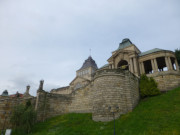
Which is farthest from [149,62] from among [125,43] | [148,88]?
[148,88]

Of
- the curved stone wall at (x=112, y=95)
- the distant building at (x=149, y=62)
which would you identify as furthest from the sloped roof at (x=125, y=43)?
the curved stone wall at (x=112, y=95)

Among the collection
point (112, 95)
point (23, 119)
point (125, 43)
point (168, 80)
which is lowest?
point (23, 119)

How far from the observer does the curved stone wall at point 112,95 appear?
19.1 m

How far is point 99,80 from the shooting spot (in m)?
21.7

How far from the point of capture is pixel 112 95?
1983cm

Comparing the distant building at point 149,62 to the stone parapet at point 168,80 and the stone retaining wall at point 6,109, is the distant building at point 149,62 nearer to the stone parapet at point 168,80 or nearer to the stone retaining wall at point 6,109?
the stone parapet at point 168,80

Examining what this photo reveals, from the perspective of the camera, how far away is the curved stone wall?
19.1 meters

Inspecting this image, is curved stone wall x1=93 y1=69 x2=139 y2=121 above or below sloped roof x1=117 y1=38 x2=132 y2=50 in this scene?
below

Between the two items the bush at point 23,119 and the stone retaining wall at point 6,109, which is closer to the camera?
the bush at point 23,119

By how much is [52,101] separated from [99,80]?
12442mm

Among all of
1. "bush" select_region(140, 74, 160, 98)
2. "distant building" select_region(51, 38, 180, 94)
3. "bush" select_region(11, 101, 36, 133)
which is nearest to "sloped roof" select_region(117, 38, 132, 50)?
"distant building" select_region(51, 38, 180, 94)

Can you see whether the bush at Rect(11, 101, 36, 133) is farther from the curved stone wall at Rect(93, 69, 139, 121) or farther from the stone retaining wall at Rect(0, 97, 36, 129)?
the curved stone wall at Rect(93, 69, 139, 121)

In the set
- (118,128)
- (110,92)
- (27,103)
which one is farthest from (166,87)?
(27,103)

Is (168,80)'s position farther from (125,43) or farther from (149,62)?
(125,43)
